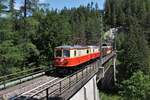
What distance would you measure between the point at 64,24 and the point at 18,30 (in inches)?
356

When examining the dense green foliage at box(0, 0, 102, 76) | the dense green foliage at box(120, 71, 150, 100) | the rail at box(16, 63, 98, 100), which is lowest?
the dense green foliage at box(120, 71, 150, 100)

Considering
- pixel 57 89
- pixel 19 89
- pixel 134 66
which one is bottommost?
pixel 134 66

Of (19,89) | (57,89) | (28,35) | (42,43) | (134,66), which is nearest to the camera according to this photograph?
(57,89)

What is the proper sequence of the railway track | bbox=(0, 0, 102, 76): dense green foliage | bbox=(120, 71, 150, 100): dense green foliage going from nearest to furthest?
the railway track, bbox=(0, 0, 102, 76): dense green foliage, bbox=(120, 71, 150, 100): dense green foliage

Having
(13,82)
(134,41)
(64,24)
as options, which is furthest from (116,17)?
(13,82)

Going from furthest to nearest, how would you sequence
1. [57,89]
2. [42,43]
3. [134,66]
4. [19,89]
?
1. [134,66]
2. [42,43]
3. [19,89]
4. [57,89]

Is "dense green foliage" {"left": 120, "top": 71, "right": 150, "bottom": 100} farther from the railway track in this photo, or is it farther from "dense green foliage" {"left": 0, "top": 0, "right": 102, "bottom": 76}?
the railway track

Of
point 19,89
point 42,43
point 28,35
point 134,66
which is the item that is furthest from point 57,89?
point 134,66

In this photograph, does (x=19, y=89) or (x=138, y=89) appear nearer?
(x=19, y=89)

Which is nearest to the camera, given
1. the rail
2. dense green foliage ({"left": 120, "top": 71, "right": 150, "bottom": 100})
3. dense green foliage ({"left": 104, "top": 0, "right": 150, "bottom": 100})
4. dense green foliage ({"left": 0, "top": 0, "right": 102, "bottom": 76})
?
the rail

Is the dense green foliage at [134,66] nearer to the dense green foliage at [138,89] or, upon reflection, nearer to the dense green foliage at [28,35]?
the dense green foliage at [138,89]

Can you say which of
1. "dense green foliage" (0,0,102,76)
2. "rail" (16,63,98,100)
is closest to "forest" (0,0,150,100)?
"dense green foliage" (0,0,102,76)

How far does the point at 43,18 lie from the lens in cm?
5403

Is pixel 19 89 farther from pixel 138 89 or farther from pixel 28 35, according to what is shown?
pixel 138 89
